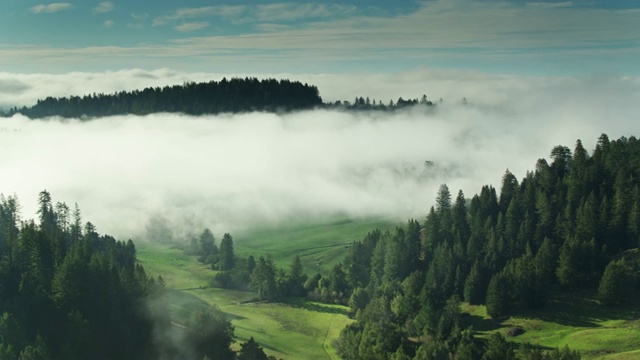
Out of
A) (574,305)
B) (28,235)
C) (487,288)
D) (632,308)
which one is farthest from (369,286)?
(28,235)

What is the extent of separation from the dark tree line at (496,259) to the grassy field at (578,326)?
324cm

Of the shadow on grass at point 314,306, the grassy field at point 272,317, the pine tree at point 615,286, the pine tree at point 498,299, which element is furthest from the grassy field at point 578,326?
the shadow on grass at point 314,306

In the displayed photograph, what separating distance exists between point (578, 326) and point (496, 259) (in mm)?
34612

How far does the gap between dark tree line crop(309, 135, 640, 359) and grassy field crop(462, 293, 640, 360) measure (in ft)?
10.6

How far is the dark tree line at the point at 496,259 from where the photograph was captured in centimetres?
12181

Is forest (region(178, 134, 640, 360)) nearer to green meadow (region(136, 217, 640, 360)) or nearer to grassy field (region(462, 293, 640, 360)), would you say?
grassy field (region(462, 293, 640, 360))

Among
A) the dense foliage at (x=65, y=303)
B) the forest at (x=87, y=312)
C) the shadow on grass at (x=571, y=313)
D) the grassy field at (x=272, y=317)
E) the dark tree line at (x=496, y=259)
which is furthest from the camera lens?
the grassy field at (x=272, y=317)

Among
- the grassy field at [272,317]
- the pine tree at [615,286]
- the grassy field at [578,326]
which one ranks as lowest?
the grassy field at [272,317]

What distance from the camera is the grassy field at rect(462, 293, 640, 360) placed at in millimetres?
102750

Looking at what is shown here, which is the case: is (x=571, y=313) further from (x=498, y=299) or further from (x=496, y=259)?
(x=496, y=259)

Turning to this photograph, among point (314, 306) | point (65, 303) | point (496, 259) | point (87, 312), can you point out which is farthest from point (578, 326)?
point (65, 303)

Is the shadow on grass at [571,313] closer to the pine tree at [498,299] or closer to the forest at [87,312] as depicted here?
the pine tree at [498,299]

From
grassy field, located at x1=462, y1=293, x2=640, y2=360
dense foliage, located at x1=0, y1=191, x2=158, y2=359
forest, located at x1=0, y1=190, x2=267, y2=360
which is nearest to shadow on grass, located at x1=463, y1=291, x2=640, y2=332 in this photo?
grassy field, located at x1=462, y1=293, x2=640, y2=360

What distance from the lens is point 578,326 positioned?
385 feet
